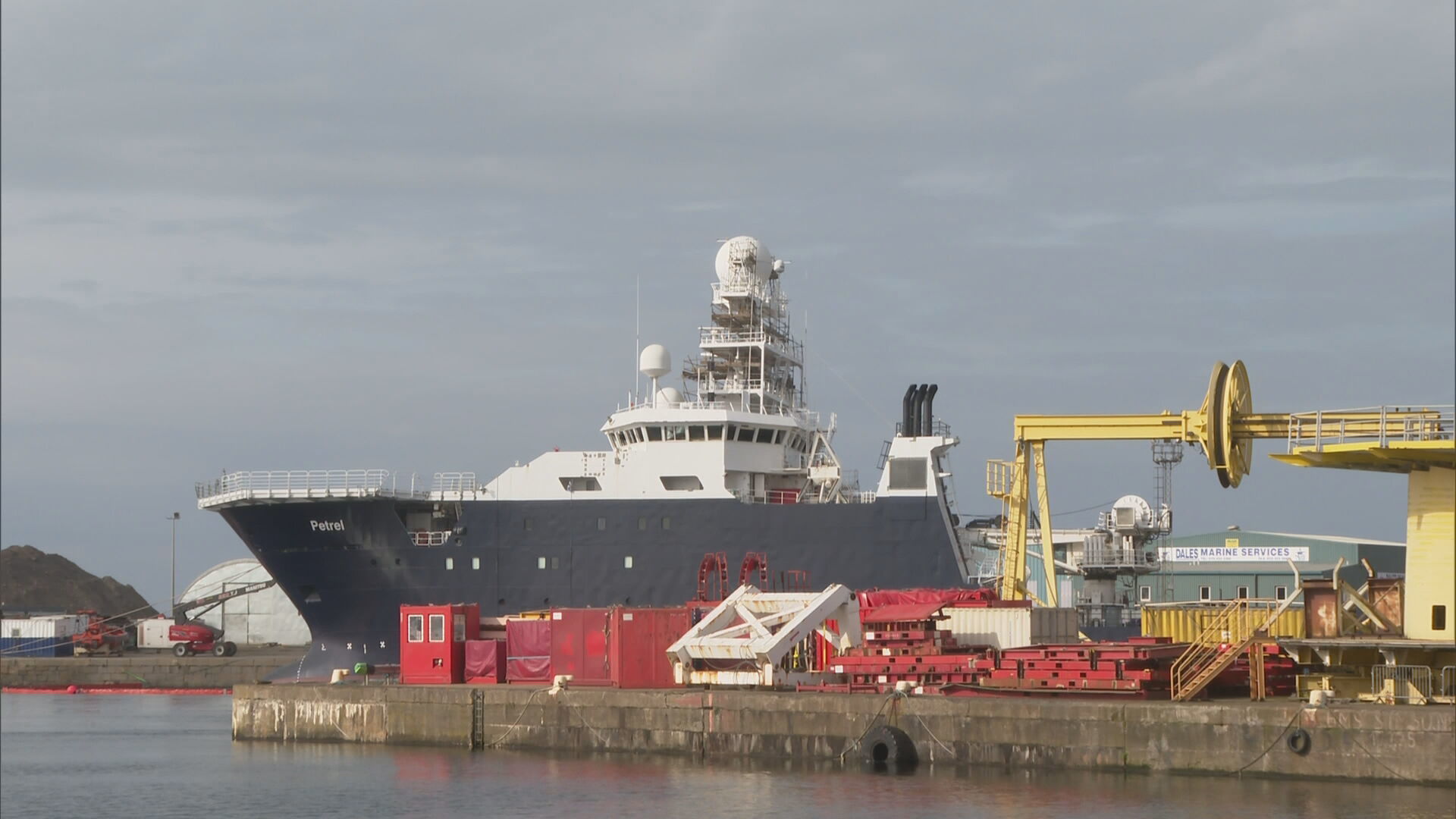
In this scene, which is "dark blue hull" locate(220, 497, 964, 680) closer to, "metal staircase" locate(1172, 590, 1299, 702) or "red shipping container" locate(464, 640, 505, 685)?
"red shipping container" locate(464, 640, 505, 685)

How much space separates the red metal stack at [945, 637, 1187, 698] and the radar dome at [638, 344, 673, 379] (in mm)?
16465

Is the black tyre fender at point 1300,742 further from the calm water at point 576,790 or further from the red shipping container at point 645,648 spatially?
the red shipping container at point 645,648

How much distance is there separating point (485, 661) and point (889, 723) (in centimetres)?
1077

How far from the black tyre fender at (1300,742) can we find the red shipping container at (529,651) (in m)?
16.5

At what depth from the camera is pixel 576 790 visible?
98.1ft

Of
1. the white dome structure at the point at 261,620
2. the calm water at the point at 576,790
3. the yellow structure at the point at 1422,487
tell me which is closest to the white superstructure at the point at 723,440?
the calm water at the point at 576,790

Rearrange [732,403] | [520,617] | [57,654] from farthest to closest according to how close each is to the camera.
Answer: [57,654]
[732,403]
[520,617]

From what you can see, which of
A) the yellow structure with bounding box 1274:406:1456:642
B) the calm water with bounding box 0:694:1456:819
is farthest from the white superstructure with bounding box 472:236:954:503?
the yellow structure with bounding box 1274:406:1456:642

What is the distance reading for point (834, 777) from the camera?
30250 millimetres

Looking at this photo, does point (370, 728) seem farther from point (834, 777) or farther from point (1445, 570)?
point (1445, 570)

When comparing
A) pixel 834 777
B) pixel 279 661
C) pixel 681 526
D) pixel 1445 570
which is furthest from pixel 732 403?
pixel 279 661

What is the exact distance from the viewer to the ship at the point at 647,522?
42.1 m

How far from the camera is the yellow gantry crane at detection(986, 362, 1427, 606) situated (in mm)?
31398

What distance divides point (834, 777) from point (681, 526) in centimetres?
1361
